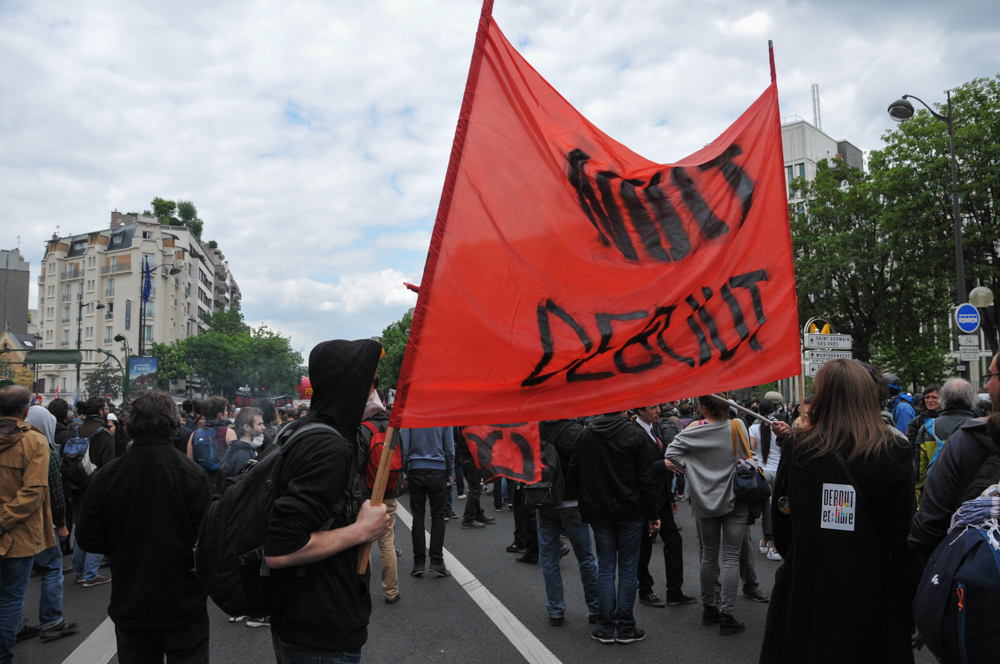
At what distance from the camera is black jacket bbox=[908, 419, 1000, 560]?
275cm

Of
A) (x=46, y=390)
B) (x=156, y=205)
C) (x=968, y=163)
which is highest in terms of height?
(x=156, y=205)

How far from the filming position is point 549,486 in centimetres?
607

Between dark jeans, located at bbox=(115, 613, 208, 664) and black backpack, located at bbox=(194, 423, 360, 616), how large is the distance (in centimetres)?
121

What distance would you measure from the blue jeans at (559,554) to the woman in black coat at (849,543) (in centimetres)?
260

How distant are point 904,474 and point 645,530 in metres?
3.63

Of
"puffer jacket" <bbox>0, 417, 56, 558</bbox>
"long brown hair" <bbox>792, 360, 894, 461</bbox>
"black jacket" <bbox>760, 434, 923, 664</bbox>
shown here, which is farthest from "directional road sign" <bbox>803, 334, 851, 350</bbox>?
"puffer jacket" <bbox>0, 417, 56, 558</bbox>

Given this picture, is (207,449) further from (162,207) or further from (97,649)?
(162,207)

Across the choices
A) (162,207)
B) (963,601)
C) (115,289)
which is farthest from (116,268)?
(963,601)

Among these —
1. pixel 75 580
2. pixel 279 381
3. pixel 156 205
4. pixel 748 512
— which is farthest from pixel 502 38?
pixel 156 205

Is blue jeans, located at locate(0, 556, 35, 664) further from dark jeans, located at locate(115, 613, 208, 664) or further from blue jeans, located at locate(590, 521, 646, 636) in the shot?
blue jeans, located at locate(590, 521, 646, 636)

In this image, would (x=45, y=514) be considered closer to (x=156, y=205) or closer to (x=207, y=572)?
(x=207, y=572)

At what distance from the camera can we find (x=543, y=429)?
22.3 ft

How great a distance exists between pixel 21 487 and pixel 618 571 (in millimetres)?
4241

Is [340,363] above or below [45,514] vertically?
above
